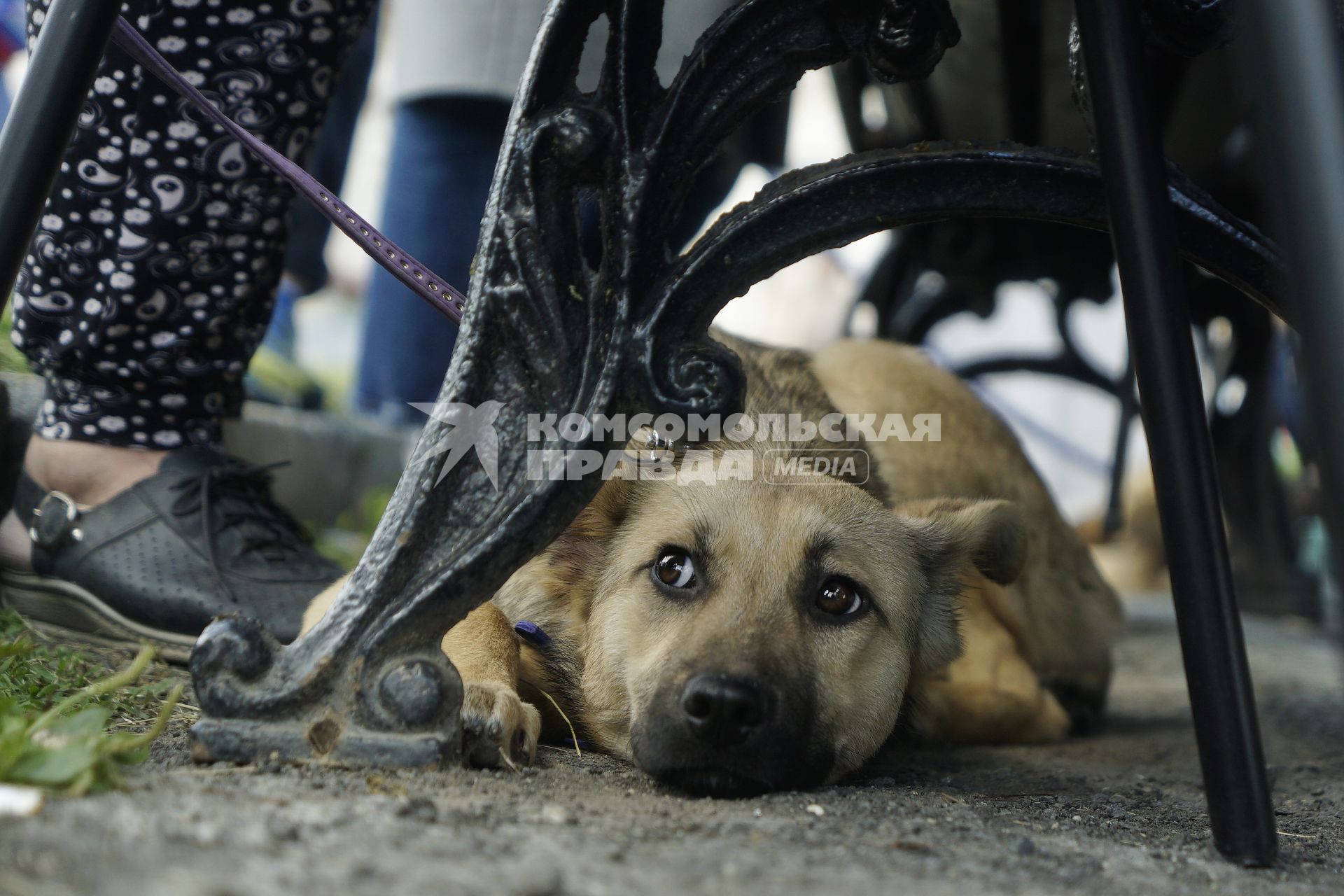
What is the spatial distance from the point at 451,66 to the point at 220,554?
1.69 metres

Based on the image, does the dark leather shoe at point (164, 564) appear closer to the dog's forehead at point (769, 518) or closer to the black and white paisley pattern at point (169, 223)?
the black and white paisley pattern at point (169, 223)

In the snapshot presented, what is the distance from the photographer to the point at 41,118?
1.20m

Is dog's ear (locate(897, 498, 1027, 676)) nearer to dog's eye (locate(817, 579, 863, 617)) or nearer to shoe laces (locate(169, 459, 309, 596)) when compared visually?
dog's eye (locate(817, 579, 863, 617))

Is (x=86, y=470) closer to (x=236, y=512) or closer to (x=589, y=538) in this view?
(x=236, y=512)

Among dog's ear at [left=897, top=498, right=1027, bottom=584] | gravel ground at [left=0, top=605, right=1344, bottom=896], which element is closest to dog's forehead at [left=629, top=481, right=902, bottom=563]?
dog's ear at [left=897, top=498, right=1027, bottom=584]

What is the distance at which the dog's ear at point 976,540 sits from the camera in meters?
2.24

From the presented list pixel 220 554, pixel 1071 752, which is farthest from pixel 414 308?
pixel 1071 752

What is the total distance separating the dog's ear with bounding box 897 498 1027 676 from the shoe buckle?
5.84 feet

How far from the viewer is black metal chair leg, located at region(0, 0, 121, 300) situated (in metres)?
1.19

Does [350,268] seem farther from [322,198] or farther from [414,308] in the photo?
[322,198]

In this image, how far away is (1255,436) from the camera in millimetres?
4926

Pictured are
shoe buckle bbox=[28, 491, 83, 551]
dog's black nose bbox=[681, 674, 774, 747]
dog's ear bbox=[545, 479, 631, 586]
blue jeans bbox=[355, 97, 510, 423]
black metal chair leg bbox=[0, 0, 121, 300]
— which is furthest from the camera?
blue jeans bbox=[355, 97, 510, 423]

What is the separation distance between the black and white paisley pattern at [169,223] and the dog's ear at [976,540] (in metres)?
1.56

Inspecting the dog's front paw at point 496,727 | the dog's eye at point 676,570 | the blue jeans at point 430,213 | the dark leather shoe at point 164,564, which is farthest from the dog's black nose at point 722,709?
the blue jeans at point 430,213
